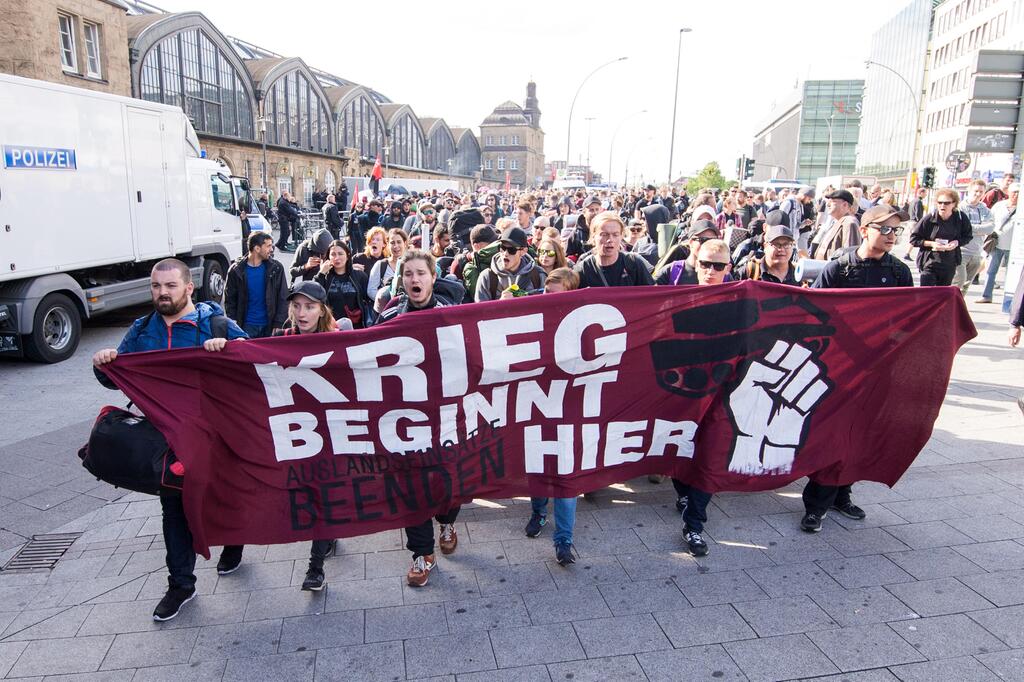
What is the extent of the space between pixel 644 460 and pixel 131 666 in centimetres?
281

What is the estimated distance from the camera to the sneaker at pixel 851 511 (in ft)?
15.4

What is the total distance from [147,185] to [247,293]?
5.44 m

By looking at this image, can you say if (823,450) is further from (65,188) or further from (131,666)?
(65,188)

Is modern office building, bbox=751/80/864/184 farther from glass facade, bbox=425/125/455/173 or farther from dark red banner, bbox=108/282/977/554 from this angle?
dark red banner, bbox=108/282/977/554

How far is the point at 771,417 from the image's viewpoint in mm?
4258

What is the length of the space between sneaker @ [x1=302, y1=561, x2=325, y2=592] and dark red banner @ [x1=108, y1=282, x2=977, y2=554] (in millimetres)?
209

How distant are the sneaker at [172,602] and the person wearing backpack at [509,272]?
2.87m

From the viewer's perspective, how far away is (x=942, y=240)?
27.8 feet

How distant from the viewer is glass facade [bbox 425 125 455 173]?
87188 mm

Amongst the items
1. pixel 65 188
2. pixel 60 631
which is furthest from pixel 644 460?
pixel 65 188

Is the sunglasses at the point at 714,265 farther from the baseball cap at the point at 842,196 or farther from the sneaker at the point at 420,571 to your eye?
the baseball cap at the point at 842,196

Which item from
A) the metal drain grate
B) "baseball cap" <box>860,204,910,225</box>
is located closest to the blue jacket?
the metal drain grate

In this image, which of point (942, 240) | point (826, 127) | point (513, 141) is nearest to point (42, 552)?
point (942, 240)

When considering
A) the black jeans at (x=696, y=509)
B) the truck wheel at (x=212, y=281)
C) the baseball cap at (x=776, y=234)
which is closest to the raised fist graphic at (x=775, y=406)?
the black jeans at (x=696, y=509)
